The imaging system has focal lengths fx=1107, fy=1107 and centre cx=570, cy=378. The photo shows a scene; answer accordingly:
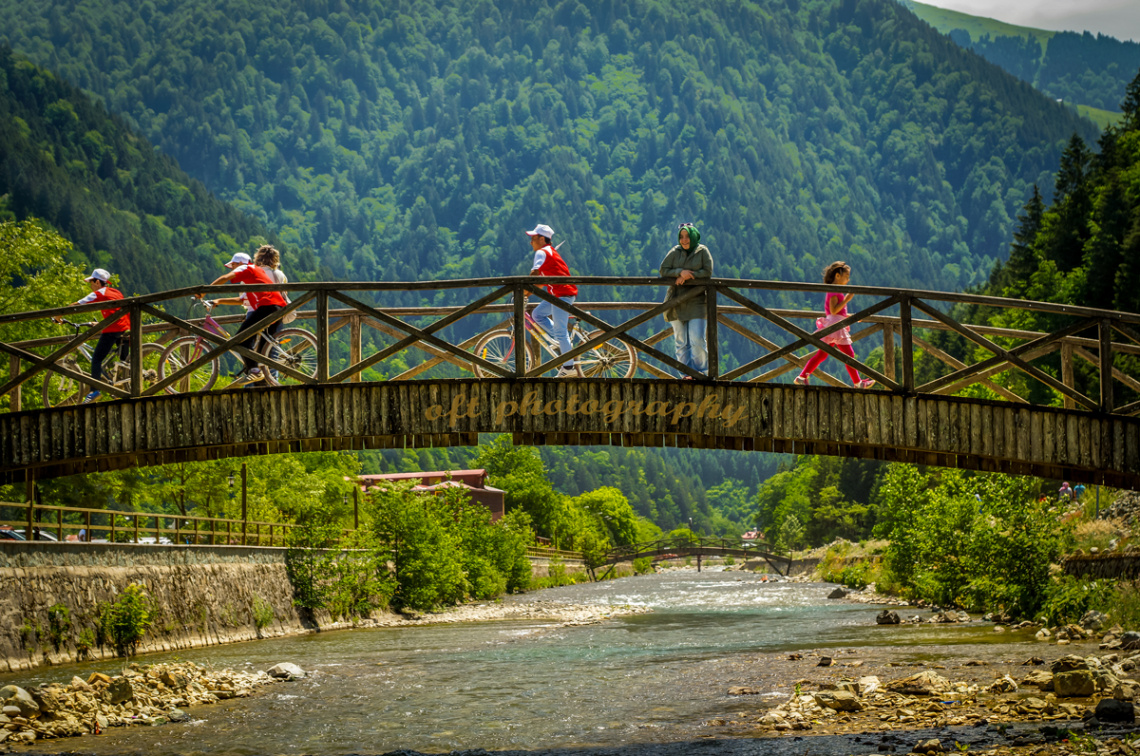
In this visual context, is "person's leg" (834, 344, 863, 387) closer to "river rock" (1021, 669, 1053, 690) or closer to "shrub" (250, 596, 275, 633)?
"river rock" (1021, 669, 1053, 690)

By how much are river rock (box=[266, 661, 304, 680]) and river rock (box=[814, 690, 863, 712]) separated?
Answer: 12.2 m

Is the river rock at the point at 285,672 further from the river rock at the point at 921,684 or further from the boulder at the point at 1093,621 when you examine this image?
the boulder at the point at 1093,621

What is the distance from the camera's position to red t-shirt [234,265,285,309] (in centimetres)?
1500

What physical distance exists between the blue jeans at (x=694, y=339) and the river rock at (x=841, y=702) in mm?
6723

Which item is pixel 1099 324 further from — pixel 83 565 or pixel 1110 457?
pixel 83 565

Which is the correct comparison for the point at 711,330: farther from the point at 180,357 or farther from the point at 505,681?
the point at 505,681

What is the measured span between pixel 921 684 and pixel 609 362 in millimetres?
8690

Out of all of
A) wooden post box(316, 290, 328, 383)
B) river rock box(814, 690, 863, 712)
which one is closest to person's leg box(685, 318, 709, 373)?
wooden post box(316, 290, 328, 383)

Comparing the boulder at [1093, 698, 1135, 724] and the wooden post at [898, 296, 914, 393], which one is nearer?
the wooden post at [898, 296, 914, 393]

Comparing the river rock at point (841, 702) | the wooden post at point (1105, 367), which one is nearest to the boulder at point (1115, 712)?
the river rock at point (841, 702)

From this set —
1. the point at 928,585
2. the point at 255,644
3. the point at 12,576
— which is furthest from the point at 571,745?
the point at 928,585

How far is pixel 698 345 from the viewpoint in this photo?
47.8ft

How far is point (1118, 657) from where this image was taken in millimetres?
20984

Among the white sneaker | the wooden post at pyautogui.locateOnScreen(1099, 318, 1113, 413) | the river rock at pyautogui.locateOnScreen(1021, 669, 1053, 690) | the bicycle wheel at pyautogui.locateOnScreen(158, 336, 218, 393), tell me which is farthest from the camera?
the river rock at pyautogui.locateOnScreen(1021, 669, 1053, 690)
